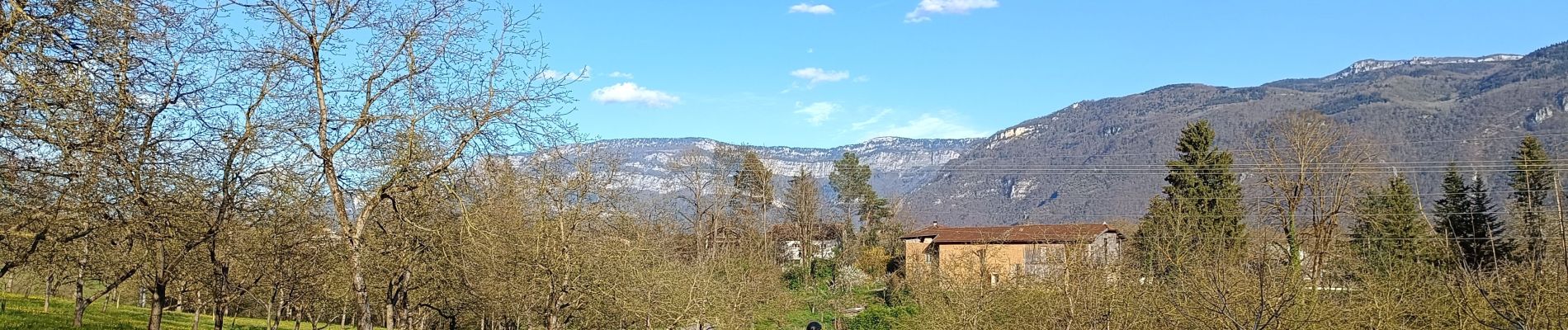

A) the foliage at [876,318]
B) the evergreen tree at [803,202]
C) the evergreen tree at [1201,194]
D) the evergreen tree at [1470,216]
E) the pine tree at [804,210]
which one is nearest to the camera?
the foliage at [876,318]

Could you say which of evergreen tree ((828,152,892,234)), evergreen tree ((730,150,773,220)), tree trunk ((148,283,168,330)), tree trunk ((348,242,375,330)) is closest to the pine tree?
evergreen tree ((730,150,773,220))

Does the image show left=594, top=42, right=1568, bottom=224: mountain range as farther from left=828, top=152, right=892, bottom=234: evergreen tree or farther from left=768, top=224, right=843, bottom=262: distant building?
left=768, top=224, right=843, bottom=262: distant building

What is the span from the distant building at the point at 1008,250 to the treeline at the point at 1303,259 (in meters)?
0.63

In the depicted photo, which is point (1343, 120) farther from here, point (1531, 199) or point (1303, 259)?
point (1303, 259)

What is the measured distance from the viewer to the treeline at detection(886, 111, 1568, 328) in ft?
40.7

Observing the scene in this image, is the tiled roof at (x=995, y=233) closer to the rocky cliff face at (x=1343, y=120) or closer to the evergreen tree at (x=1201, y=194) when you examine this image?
the evergreen tree at (x=1201, y=194)

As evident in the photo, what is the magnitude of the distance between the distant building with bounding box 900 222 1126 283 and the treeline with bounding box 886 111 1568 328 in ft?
2.07

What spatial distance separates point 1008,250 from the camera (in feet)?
144

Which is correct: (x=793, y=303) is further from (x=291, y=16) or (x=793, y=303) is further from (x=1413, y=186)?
(x=291, y=16)

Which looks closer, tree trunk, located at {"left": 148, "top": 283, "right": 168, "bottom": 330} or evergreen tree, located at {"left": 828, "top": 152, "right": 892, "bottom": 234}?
tree trunk, located at {"left": 148, "top": 283, "right": 168, "bottom": 330}

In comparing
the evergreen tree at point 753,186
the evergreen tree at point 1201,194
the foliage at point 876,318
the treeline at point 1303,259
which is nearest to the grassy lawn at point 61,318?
the treeline at point 1303,259

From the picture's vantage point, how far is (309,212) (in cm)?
969

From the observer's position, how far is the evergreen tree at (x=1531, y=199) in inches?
917

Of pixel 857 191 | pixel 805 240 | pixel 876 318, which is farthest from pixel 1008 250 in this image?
pixel 857 191
